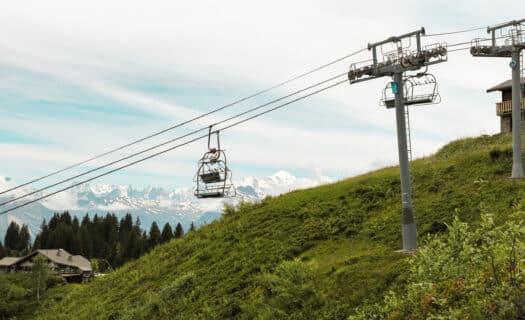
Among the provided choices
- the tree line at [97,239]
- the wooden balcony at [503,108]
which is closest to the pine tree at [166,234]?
the tree line at [97,239]

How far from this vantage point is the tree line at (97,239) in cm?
12300

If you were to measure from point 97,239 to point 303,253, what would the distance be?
122 m

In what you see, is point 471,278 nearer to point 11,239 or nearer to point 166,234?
point 166,234

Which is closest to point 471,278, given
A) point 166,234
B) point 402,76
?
point 402,76

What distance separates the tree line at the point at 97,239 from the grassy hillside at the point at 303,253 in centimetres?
8419

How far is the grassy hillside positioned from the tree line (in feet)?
276

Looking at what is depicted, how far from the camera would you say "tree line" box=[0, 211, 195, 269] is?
404 ft

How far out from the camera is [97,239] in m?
139

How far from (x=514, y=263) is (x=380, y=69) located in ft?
42.5

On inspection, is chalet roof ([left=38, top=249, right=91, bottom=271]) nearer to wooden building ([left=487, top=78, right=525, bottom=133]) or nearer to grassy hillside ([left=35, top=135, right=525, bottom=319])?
grassy hillside ([left=35, top=135, right=525, bottom=319])

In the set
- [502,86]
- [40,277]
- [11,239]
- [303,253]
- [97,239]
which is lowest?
[40,277]

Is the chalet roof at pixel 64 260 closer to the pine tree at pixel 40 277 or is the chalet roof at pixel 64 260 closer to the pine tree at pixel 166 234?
the pine tree at pixel 40 277

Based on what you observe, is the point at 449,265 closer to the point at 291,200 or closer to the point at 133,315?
the point at 133,315

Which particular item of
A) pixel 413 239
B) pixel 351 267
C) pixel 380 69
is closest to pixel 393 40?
pixel 380 69
